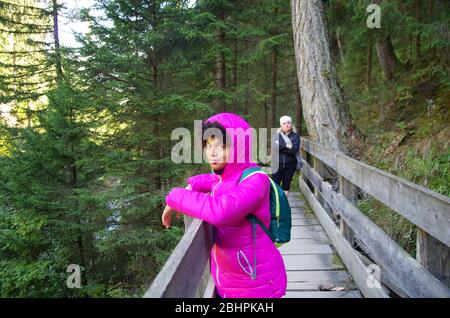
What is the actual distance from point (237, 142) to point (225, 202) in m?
0.35

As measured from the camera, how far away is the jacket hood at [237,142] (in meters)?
1.80

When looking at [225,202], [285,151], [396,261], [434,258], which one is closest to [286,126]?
[285,151]

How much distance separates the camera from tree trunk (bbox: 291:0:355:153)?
6520 millimetres

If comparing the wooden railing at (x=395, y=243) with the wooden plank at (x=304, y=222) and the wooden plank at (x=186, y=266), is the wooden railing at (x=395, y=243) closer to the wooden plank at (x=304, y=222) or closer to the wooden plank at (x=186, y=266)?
the wooden plank at (x=186, y=266)

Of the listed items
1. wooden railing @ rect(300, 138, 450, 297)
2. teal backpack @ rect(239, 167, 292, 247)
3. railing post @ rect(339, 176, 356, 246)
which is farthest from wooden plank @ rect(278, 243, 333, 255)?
teal backpack @ rect(239, 167, 292, 247)

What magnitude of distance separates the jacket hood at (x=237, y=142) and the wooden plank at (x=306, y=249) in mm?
2663

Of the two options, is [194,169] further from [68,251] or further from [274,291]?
[274,291]

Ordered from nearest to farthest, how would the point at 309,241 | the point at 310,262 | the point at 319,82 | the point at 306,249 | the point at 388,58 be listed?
the point at 310,262, the point at 306,249, the point at 309,241, the point at 319,82, the point at 388,58

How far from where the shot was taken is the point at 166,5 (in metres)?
8.75

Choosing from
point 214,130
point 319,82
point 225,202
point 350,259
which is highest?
point 319,82

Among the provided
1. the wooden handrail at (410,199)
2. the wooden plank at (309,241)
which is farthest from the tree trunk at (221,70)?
Answer: the wooden handrail at (410,199)

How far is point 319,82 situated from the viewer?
681 cm

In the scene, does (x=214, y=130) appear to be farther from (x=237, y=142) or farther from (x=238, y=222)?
(x=238, y=222)

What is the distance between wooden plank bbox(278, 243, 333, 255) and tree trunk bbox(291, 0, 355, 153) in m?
2.56
